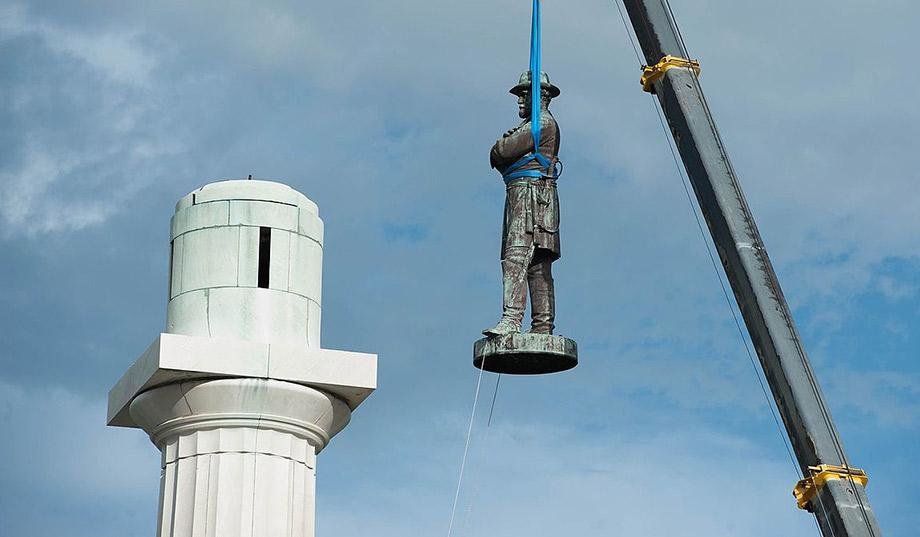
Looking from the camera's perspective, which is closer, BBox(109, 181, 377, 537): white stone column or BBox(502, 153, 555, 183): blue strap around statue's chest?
BBox(109, 181, 377, 537): white stone column

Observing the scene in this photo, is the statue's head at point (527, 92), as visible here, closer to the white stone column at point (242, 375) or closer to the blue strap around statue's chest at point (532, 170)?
the blue strap around statue's chest at point (532, 170)

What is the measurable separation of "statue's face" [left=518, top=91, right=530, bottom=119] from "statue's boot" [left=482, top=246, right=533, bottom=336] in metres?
2.02

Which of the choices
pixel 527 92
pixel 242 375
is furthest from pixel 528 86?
pixel 242 375

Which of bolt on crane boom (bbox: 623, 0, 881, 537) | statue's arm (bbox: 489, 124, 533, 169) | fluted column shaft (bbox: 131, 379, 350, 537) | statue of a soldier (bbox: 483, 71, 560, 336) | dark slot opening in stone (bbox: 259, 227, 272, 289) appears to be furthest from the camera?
statue's arm (bbox: 489, 124, 533, 169)

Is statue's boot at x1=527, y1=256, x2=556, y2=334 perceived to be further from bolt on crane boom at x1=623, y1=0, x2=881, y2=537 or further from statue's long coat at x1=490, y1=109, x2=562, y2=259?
bolt on crane boom at x1=623, y1=0, x2=881, y2=537

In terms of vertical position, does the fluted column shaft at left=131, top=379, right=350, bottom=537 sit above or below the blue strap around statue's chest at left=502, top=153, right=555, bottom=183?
below

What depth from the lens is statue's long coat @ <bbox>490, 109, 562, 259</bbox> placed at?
26578 mm

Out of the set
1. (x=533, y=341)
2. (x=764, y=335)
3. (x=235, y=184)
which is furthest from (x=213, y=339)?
(x=764, y=335)

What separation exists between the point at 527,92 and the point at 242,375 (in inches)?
267

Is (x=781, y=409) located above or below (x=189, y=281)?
below

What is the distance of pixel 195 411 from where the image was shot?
75.5ft

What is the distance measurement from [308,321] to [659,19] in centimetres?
728

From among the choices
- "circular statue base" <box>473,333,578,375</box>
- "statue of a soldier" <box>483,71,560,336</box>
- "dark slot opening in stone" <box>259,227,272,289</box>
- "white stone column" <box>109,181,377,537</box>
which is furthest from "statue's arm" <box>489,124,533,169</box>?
"dark slot opening in stone" <box>259,227,272,289</box>

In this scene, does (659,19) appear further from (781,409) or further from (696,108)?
(781,409)
